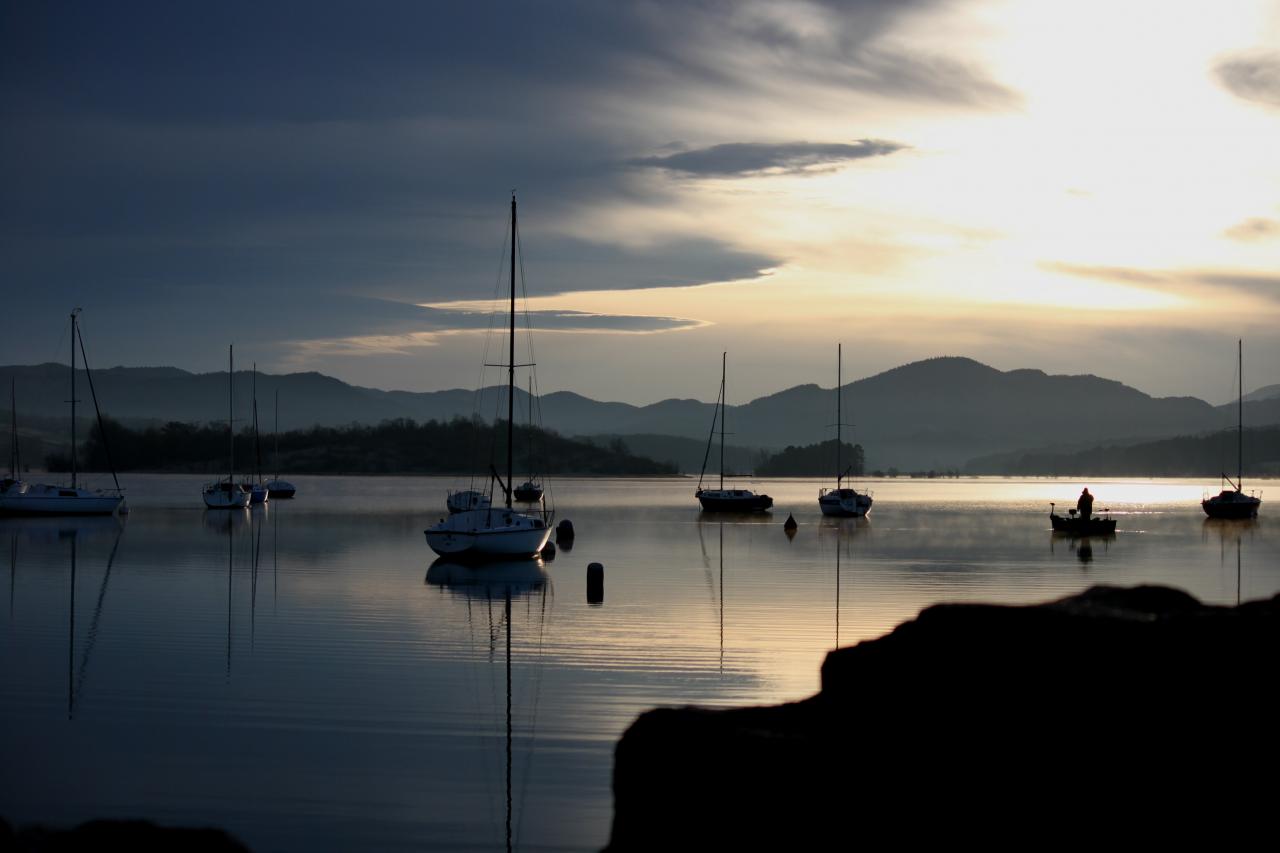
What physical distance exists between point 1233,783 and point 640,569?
104 feet

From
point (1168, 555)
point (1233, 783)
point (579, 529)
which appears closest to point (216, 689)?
point (1233, 783)

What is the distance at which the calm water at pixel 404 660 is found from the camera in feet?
40.5

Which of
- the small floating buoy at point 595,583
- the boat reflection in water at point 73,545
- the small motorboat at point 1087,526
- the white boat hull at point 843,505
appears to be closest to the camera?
the boat reflection in water at point 73,545

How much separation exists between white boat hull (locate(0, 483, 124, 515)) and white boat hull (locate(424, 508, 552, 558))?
38.3m

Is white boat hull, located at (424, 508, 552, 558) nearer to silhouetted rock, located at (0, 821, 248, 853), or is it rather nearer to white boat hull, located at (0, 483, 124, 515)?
silhouetted rock, located at (0, 821, 248, 853)

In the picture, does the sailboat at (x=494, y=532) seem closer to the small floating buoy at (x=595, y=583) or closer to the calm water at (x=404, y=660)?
the calm water at (x=404, y=660)

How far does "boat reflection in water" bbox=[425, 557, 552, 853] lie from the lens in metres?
19.0

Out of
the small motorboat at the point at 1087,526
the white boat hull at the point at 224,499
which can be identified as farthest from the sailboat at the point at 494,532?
the white boat hull at the point at 224,499

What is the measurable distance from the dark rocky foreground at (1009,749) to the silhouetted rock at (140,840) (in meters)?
2.73

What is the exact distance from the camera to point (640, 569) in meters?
39.3

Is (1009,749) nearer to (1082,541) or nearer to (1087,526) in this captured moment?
(1082,541)

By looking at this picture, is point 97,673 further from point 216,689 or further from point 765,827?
point 765,827

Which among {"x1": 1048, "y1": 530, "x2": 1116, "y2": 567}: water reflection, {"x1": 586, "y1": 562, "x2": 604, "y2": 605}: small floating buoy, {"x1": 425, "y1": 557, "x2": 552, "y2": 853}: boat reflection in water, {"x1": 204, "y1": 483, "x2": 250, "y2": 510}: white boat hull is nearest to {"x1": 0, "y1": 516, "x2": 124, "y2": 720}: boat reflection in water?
{"x1": 425, "y1": 557, "x2": 552, "y2": 853}: boat reflection in water

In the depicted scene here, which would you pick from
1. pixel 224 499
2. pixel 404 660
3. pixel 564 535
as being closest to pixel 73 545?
pixel 564 535
